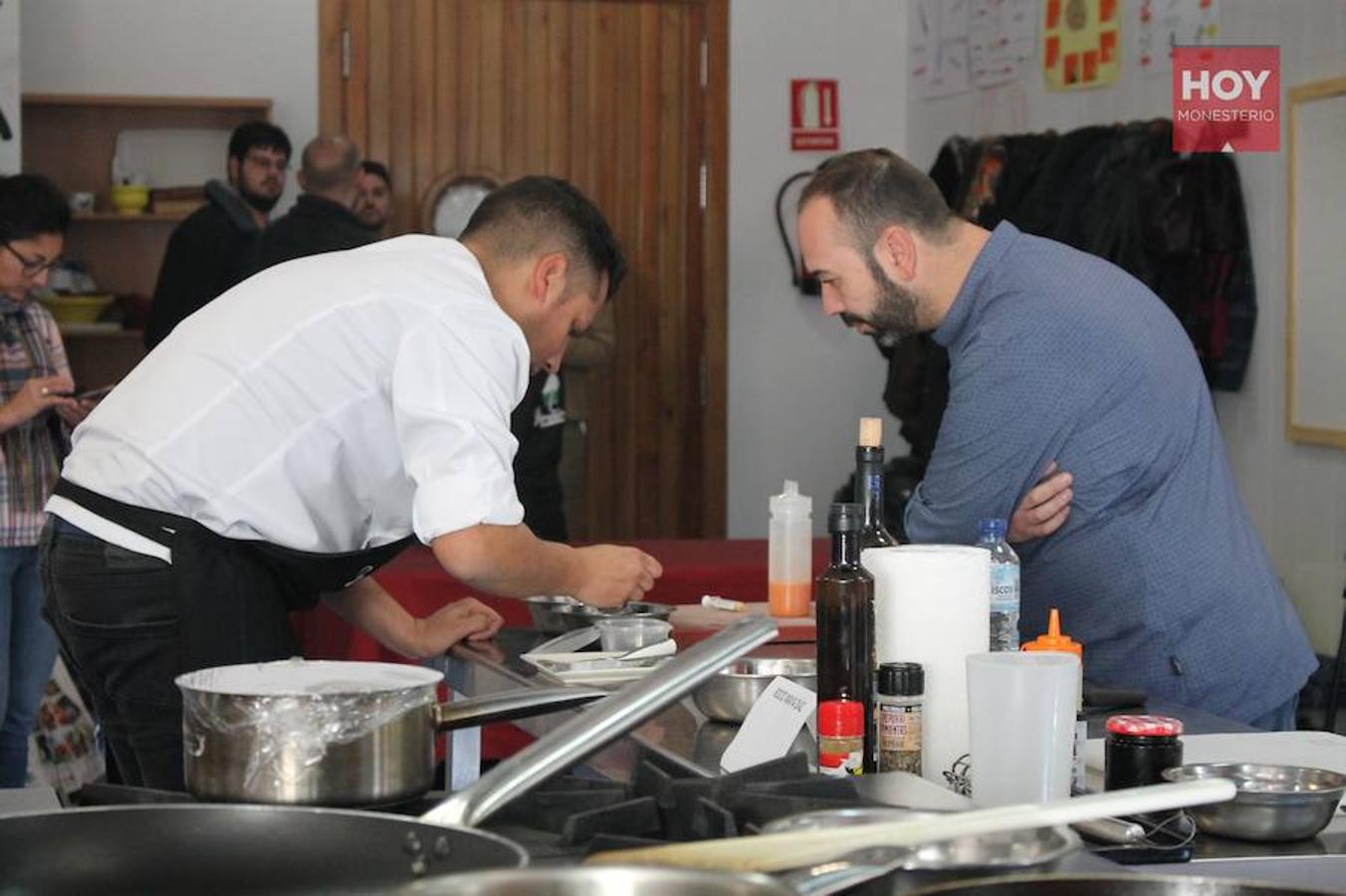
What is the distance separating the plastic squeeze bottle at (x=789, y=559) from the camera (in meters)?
3.09

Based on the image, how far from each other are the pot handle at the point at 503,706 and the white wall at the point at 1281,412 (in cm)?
347

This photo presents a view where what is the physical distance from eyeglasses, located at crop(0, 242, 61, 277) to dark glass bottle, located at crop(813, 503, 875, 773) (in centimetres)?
287

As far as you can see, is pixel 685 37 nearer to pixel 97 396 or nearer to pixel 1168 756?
pixel 97 396

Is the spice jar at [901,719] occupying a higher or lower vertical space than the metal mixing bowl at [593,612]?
higher

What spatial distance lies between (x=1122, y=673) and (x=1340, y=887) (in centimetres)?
117

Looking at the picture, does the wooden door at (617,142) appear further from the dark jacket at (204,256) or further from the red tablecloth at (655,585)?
the red tablecloth at (655,585)

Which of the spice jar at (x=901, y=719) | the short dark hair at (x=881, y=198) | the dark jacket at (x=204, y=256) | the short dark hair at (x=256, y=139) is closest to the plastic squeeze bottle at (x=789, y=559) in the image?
the short dark hair at (x=881, y=198)

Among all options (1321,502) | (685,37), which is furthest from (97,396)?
(685,37)

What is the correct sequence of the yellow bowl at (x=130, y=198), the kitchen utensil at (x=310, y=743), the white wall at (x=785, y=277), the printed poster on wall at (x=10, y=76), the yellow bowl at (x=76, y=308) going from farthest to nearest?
the white wall at (x=785, y=277) → the yellow bowl at (x=130, y=198) → the yellow bowl at (x=76, y=308) → the printed poster on wall at (x=10, y=76) → the kitchen utensil at (x=310, y=743)

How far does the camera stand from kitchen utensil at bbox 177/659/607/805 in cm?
144

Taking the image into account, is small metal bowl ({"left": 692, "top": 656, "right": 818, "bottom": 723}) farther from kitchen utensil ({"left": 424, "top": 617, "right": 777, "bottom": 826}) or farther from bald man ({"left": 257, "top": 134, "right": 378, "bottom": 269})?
bald man ({"left": 257, "top": 134, "right": 378, "bottom": 269})

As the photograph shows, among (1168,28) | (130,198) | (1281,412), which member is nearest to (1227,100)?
(1281,412)

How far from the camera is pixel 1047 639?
1884mm

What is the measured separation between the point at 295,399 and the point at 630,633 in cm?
62
